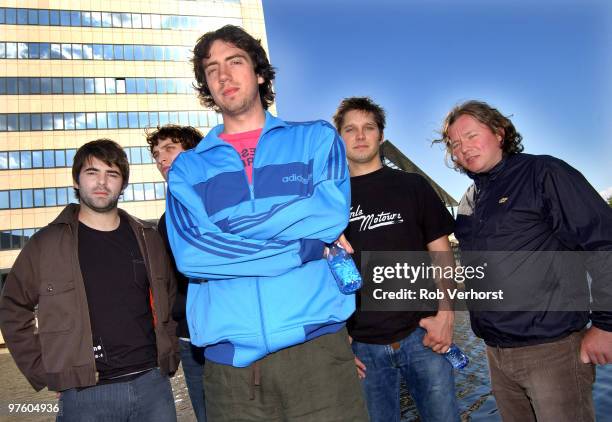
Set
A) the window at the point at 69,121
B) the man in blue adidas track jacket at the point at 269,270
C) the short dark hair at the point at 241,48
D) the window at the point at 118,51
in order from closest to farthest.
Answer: the man in blue adidas track jacket at the point at 269,270 → the short dark hair at the point at 241,48 → the window at the point at 69,121 → the window at the point at 118,51

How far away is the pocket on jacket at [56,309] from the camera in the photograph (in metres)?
2.75

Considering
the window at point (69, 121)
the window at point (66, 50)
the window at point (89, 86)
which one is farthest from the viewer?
the window at point (89, 86)

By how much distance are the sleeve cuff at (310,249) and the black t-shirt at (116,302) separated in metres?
1.58

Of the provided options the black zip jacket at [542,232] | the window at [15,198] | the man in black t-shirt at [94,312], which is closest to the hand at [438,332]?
the black zip jacket at [542,232]

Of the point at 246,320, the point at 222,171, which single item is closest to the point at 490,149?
the point at 222,171

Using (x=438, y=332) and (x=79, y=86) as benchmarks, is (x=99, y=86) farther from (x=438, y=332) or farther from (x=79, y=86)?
(x=438, y=332)

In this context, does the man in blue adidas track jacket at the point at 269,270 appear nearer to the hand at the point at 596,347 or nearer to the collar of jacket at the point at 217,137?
the collar of jacket at the point at 217,137

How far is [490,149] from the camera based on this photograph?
297 centimetres

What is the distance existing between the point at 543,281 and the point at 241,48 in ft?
7.38

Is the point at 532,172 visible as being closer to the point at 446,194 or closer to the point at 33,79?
the point at 446,194

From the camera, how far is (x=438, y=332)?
273 centimetres

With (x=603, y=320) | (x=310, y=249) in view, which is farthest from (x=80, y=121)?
(x=603, y=320)

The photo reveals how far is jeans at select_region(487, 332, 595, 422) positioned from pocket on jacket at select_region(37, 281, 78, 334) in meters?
2.72

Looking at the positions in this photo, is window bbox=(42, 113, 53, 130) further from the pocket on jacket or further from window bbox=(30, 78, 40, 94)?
the pocket on jacket
